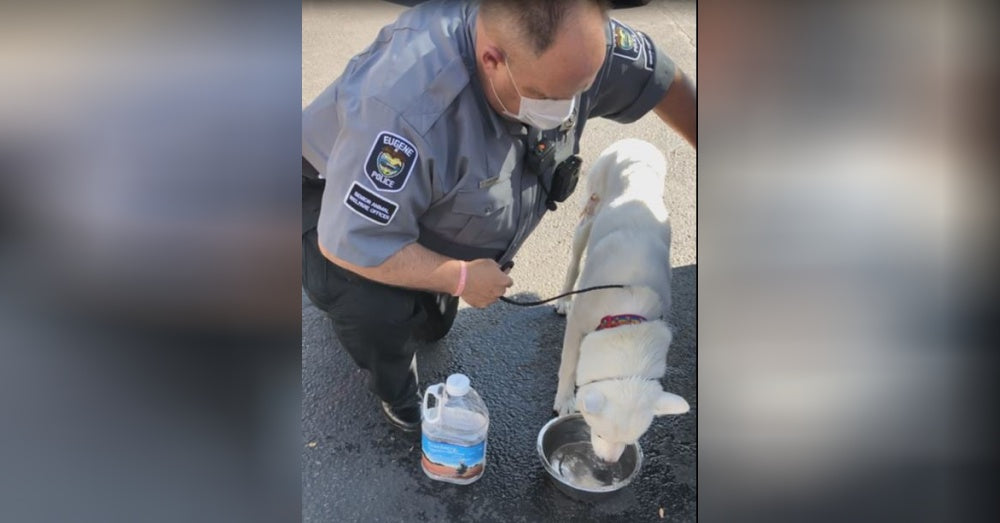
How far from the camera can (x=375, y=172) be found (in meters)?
1.80

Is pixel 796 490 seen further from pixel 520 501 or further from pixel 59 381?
pixel 520 501

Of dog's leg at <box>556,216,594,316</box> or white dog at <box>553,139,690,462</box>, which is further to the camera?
dog's leg at <box>556,216,594,316</box>

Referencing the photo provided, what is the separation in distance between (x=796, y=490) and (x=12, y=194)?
1151 millimetres

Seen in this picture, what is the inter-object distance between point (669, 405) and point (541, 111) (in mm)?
959

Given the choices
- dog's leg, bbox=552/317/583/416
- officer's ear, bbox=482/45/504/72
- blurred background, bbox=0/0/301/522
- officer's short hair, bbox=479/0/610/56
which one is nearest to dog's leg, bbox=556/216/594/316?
dog's leg, bbox=552/317/583/416

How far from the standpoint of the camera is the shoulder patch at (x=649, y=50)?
1.98 meters

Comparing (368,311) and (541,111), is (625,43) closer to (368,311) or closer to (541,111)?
(541,111)

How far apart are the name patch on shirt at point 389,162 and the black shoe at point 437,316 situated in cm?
71

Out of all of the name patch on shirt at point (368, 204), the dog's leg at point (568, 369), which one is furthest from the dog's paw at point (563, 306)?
the name patch on shirt at point (368, 204)

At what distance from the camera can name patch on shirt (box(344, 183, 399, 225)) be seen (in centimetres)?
181

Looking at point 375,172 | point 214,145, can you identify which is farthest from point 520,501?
point 214,145

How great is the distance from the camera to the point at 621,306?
2324 mm

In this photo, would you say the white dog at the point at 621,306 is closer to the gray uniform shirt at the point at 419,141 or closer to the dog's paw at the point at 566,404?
the dog's paw at the point at 566,404

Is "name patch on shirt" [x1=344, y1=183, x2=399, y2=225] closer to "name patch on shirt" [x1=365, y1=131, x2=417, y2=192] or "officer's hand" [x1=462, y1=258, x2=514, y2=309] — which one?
"name patch on shirt" [x1=365, y1=131, x2=417, y2=192]
